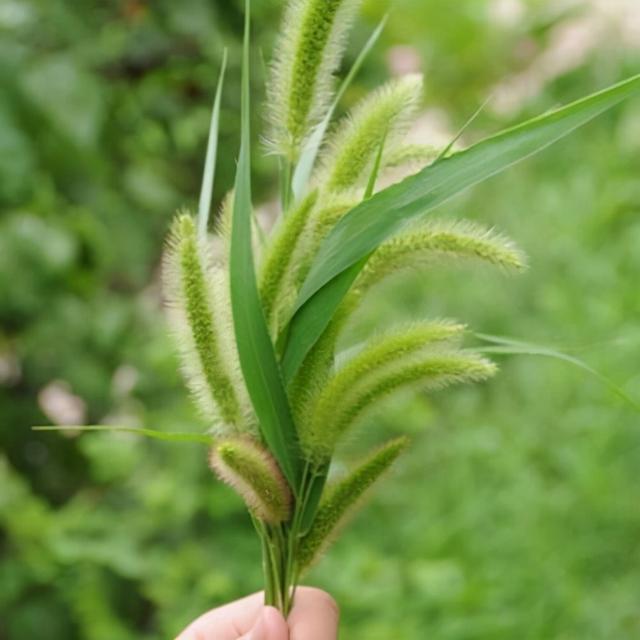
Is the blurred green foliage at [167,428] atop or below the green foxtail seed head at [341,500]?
atop

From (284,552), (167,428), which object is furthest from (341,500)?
(167,428)

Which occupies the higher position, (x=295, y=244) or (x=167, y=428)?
(x=167, y=428)

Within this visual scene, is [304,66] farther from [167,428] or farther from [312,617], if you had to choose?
[167,428]

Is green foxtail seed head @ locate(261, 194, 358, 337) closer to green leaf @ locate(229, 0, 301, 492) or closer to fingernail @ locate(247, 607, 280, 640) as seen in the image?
green leaf @ locate(229, 0, 301, 492)

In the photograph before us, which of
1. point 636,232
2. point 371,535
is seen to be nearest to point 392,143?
point 371,535

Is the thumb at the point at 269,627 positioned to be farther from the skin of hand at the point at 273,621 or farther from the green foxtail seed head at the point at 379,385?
the green foxtail seed head at the point at 379,385

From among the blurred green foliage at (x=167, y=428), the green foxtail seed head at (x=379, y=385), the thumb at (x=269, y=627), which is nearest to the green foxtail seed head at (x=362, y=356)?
the green foxtail seed head at (x=379, y=385)

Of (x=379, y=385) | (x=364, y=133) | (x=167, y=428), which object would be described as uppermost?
(x=167, y=428)
